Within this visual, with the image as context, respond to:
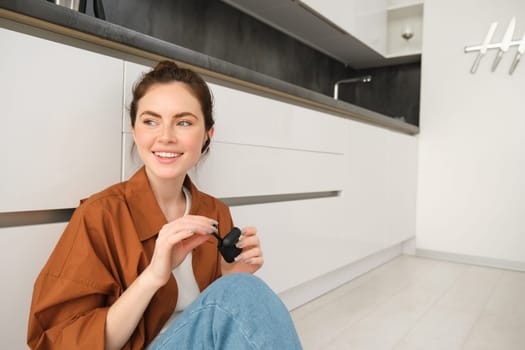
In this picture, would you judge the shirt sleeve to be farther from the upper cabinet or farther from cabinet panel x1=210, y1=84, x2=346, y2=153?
the upper cabinet

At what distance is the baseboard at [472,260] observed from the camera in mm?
2672

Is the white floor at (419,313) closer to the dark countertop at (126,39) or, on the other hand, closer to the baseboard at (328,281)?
the baseboard at (328,281)

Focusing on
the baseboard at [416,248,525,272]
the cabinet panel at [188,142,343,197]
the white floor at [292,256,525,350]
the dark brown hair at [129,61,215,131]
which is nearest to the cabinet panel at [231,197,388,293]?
the cabinet panel at [188,142,343,197]

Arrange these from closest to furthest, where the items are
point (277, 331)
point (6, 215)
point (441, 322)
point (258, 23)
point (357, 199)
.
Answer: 1. point (277, 331)
2. point (6, 215)
3. point (441, 322)
4. point (357, 199)
5. point (258, 23)

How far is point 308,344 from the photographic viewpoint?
1482mm

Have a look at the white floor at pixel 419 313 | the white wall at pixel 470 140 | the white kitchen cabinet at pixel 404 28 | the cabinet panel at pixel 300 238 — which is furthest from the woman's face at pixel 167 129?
the white kitchen cabinet at pixel 404 28

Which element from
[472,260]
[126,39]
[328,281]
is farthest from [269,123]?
[472,260]

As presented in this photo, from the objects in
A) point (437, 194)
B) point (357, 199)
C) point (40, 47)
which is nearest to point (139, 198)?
point (40, 47)

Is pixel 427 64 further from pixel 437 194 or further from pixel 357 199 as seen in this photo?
pixel 357 199

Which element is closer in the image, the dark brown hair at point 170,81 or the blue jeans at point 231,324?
the blue jeans at point 231,324

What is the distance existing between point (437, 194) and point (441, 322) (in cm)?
144

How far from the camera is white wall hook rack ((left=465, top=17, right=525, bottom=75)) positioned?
2.61 m

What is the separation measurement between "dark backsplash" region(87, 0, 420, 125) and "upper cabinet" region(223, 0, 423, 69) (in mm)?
68

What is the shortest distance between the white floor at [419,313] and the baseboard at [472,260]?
11cm
